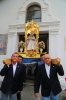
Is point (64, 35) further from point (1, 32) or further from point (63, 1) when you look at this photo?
point (1, 32)

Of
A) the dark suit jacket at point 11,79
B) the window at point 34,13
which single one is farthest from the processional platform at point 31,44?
the dark suit jacket at point 11,79

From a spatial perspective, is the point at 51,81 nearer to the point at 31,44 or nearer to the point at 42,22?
the point at 31,44

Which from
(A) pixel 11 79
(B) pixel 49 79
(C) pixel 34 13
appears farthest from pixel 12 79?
(C) pixel 34 13

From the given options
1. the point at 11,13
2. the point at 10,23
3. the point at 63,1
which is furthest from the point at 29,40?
the point at 63,1

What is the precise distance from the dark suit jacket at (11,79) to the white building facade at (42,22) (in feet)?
15.2

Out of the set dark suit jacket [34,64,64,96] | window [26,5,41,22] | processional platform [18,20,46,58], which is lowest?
dark suit jacket [34,64,64,96]

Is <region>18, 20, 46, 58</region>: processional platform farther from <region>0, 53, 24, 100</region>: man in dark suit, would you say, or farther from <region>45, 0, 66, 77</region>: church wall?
<region>0, 53, 24, 100</region>: man in dark suit

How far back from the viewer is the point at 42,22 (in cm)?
788

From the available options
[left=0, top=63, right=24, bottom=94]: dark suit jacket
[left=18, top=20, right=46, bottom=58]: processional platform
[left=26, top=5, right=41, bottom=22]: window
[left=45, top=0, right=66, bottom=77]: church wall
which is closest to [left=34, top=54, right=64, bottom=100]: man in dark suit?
[left=0, top=63, right=24, bottom=94]: dark suit jacket

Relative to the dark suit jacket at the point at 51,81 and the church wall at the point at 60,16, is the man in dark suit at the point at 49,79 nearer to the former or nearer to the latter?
the dark suit jacket at the point at 51,81

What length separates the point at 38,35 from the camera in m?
7.77

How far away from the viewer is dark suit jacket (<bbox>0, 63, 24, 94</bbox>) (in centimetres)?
284

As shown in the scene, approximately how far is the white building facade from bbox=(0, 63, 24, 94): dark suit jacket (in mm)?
4645

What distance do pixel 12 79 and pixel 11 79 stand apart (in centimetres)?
2
